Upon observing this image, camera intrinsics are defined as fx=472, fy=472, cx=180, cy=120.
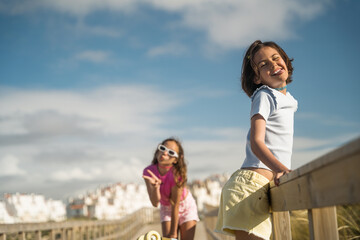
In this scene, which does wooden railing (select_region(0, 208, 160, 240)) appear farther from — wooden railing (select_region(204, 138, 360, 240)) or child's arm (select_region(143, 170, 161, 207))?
wooden railing (select_region(204, 138, 360, 240))

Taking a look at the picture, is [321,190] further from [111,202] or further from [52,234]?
[111,202]

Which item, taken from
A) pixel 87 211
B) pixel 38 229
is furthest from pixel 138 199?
pixel 38 229

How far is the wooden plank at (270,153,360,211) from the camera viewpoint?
3.54 feet

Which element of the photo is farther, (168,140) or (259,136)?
(168,140)

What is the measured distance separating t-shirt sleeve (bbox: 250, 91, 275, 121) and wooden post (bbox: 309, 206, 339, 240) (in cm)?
60

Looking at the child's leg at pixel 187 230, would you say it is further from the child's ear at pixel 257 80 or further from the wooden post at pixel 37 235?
the child's ear at pixel 257 80

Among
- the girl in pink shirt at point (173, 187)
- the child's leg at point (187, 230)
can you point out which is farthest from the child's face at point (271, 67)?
the child's leg at point (187, 230)

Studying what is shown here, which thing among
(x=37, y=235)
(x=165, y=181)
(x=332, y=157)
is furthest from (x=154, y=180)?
(x=332, y=157)

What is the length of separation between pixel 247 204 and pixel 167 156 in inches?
94.9

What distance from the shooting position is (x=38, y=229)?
4887 mm

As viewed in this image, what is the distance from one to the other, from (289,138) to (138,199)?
101184 millimetres

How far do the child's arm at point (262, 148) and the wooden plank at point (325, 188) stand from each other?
0.06m

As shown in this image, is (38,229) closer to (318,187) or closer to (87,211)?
(318,187)

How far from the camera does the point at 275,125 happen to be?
6.89 feet
